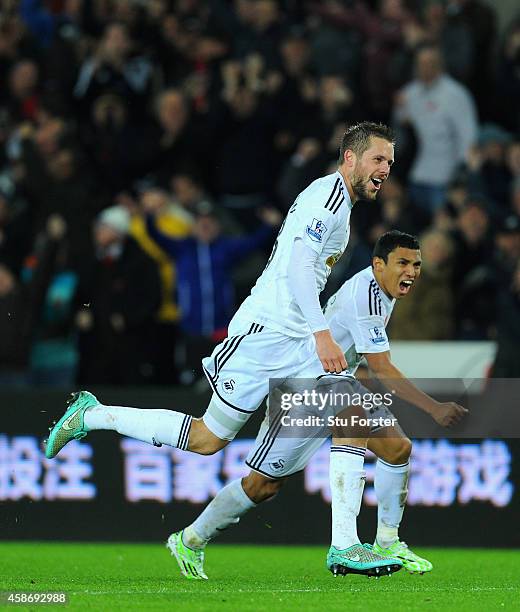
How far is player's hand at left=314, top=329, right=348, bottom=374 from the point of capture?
737 cm

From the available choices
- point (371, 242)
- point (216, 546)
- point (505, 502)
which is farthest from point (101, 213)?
point (505, 502)

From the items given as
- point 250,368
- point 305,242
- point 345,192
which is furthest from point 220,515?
point 345,192

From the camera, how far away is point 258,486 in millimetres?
8266

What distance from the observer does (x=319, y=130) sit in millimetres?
14688

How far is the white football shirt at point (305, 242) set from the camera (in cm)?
772

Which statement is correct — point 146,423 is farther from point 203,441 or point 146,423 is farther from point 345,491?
point 345,491

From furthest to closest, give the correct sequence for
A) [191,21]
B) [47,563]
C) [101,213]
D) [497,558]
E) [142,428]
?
[191,21], [101,213], [497,558], [47,563], [142,428]

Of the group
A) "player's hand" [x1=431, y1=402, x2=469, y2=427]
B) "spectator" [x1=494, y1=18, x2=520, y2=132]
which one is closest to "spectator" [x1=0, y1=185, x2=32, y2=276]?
"spectator" [x1=494, y1=18, x2=520, y2=132]

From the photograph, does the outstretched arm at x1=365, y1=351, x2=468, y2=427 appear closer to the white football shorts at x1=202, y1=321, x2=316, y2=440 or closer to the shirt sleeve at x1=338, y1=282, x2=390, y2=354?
the shirt sleeve at x1=338, y1=282, x2=390, y2=354

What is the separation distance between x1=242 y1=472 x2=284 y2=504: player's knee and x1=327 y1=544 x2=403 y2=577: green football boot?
0.71 metres

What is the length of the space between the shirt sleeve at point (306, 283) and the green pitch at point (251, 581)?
54.1 inches

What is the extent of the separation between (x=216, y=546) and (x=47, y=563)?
217 cm

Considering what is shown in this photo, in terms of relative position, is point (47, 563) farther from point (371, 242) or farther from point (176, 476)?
point (371, 242)

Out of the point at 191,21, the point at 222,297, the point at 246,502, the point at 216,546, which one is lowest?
the point at 216,546
